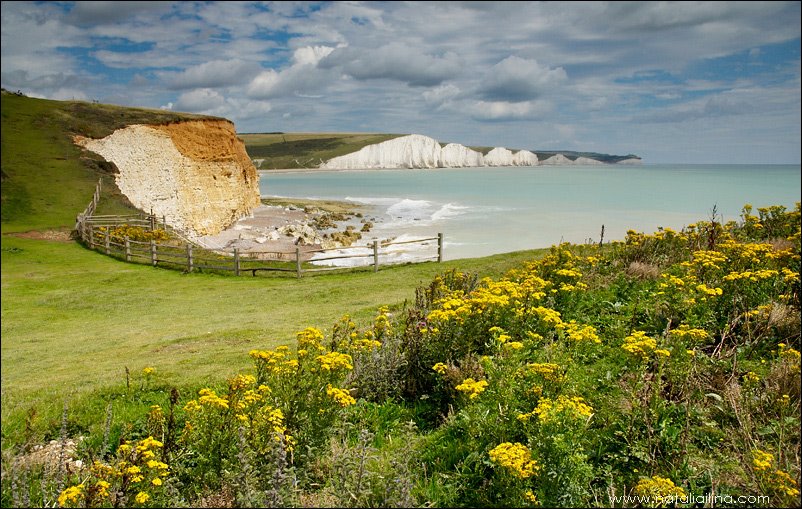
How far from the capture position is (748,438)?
3.97 metres

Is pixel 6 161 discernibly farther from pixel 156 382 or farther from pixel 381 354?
pixel 381 354

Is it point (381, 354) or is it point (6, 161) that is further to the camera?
point (6, 161)

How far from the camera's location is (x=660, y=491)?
3.38m

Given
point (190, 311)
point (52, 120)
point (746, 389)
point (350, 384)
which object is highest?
point (52, 120)

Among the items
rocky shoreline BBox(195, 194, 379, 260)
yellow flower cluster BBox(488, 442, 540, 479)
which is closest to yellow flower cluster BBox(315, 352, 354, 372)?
yellow flower cluster BBox(488, 442, 540, 479)

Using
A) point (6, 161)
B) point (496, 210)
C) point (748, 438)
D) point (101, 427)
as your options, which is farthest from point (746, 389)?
point (496, 210)

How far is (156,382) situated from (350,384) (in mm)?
3405

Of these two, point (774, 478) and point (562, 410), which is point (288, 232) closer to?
point (562, 410)

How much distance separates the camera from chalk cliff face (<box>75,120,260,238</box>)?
1438 inches

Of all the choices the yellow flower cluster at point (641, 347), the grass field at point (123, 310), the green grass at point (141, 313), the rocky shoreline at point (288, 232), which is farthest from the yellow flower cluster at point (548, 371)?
the rocky shoreline at point (288, 232)

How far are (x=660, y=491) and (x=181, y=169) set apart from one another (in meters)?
40.8

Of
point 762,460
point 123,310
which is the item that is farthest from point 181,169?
point 762,460

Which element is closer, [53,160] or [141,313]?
[141,313]

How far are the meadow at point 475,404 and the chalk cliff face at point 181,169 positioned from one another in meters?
29.5
